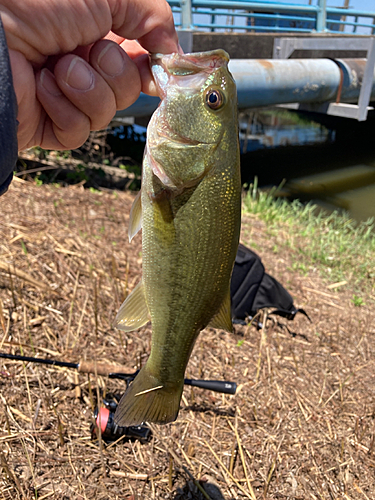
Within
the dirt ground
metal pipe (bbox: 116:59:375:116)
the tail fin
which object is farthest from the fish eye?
metal pipe (bbox: 116:59:375:116)

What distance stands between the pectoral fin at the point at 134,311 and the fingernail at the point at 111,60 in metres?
0.99

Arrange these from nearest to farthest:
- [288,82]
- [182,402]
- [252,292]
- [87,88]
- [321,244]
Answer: [87,88]
[182,402]
[252,292]
[321,244]
[288,82]

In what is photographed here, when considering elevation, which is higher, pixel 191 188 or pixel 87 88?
pixel 87 88

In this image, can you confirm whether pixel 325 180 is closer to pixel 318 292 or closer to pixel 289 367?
pixel 318 292

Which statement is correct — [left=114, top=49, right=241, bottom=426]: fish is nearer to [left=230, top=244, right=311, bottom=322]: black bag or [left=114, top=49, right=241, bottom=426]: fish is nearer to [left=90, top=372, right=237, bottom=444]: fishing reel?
[left=90, top=372, right=237, bottom=444]: fishing reel

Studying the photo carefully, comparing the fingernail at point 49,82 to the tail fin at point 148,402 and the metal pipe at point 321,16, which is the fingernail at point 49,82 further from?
the metal pipe at point 321,16

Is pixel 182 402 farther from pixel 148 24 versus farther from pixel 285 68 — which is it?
pixel 285 68

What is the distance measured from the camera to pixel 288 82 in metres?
7.39

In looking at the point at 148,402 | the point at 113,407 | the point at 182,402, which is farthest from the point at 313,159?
the point at 148,402

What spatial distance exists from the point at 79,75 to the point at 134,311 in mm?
1078

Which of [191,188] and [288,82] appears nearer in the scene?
[191,188]

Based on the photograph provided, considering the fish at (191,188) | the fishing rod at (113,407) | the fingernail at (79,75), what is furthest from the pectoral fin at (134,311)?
the fishing rod at (113,407)

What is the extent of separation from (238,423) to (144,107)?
14.1 ft

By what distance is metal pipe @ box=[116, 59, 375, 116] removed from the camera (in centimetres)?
672
